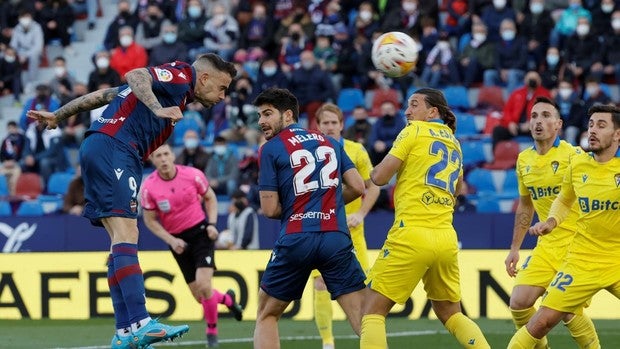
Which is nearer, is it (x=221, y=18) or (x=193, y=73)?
(x=193, y=73)

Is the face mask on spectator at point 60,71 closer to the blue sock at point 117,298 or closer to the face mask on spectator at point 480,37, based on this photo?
the face mask on spectator at point 480,37

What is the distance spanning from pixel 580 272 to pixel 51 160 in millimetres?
16658

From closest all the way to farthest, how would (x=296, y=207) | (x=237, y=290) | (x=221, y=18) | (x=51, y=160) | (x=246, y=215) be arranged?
(x=296, y=207) < (x=237, y=290) < (x=246, y=215) < (x=51, y=160) < (x=221, y=18)

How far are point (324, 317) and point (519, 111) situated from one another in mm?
10452

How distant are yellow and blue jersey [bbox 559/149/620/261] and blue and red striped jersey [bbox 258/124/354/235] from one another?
206 cm

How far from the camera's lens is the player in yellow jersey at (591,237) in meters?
10.7

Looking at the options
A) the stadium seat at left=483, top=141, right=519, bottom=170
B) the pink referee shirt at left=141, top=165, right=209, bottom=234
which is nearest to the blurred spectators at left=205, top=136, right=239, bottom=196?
the stadium seat at left=483, top=141, right=519, bottom=170

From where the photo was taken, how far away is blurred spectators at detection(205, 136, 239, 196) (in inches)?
936

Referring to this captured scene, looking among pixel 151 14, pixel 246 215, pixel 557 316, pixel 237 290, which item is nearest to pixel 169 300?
pixel 237 290

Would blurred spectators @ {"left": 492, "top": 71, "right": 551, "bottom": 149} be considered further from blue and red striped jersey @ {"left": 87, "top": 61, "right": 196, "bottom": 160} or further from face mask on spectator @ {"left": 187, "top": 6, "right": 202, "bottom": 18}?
blue and red striped jersey @ {"left": 87, "top": 61, "right": 196, "bottom": 160}

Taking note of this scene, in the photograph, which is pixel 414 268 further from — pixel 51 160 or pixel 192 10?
pixel 192 10

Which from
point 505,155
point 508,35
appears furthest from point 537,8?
point 505,155

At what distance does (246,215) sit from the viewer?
69.6ft

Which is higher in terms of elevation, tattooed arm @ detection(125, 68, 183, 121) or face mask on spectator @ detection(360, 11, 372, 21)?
face mask on spectator @ detection(360, 11, 372, 21)
